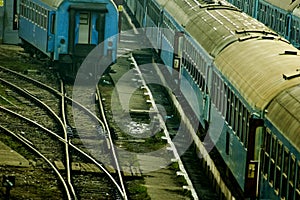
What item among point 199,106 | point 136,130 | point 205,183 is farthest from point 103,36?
point 205,183

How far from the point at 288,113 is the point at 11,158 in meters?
8.59

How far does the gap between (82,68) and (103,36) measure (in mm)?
1360

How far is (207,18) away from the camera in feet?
81.3

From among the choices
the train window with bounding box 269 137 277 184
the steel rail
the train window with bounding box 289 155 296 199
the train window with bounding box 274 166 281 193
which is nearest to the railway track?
the steel rail

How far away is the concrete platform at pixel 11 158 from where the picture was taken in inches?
838

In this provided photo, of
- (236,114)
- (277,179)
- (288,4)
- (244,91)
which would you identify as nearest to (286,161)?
(277,179)

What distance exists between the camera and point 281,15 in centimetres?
3175

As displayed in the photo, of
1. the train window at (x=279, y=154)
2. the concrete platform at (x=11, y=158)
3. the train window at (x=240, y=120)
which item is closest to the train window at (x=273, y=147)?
the train window at (x=279, y=154)

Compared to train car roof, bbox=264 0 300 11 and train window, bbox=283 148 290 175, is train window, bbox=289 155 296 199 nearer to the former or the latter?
train window, bbox=283 148 290 175

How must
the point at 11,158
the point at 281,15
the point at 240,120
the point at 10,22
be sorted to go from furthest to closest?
1. the point at 10,22
2. the point at 281,15
3. the point at 11,158
4. the point at 240,120

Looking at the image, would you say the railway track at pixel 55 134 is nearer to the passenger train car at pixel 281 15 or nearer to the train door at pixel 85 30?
the train door at pixel 85 30

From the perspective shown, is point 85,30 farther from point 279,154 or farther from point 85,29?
point 279,154

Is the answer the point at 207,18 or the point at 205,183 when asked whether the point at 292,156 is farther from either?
the point at 207,18

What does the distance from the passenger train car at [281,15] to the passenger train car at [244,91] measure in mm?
3503
